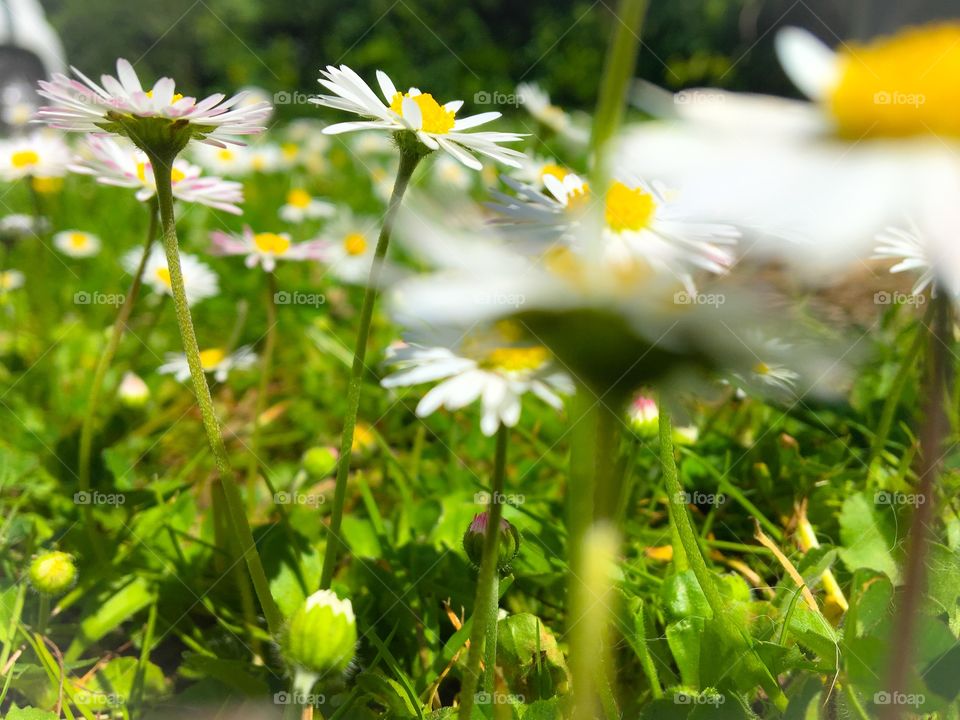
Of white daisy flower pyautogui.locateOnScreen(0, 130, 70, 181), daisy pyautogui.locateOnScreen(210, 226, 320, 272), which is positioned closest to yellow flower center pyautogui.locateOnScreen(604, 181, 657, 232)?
daisy pyautogui.locateOnScreen(210, 226, 320, 272)

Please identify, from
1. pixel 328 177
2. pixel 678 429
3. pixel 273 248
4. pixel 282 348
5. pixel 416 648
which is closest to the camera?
pixel 416 648

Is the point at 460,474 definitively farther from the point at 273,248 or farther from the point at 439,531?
the point at 273,248

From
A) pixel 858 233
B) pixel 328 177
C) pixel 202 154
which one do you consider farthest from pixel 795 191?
pixel 328 177

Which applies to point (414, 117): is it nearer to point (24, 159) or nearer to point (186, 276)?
point (186, 276)

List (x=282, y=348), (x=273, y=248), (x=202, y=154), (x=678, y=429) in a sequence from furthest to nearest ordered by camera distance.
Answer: (x=202, y=154)
(x=282, y=348)
(x=273, y=248)
(x=678, y=429)

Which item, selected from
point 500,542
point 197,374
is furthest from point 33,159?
point 500,542

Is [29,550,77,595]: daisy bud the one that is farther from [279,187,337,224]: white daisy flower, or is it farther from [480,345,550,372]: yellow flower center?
[279,187,337,224]: white daisy flower
